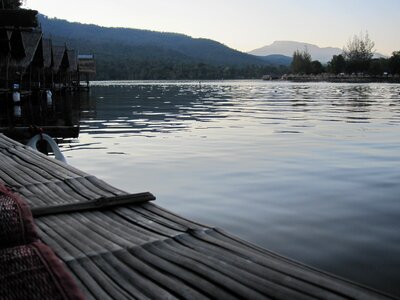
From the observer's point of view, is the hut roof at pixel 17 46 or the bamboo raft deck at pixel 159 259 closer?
the bamboo raft deck at pixel 159 259

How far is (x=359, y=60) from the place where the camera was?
163250 millimetres

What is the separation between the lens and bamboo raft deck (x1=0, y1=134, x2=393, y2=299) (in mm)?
2842

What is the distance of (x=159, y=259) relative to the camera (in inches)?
133

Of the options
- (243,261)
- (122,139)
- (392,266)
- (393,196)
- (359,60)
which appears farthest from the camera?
(359,60)

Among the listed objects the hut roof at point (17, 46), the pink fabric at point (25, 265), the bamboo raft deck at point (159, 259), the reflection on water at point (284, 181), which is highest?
the hut roof at point (17, 46)

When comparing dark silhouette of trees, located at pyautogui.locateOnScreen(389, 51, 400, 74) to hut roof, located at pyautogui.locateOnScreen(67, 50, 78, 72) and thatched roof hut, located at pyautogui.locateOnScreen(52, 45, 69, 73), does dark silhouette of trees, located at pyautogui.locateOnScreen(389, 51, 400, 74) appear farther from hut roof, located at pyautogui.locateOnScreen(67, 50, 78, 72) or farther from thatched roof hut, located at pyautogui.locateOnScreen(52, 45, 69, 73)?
thatched roof hut, located at pyautogui.locateOnScreen(52, 45, 69, 73)

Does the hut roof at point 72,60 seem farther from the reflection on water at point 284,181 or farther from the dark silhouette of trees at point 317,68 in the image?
the dark silhouette of trees at point 317,68

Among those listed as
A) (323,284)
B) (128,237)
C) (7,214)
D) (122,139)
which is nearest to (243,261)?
(323,284)

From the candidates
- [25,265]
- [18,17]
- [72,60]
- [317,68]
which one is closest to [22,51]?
[18,17]

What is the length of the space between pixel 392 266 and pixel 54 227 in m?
3.29

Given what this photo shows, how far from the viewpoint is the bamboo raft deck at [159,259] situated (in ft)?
9.32

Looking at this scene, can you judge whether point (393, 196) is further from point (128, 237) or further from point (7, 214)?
point (7, 214)

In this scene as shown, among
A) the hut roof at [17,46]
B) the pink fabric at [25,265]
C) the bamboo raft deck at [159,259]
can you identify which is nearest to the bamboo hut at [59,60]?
the hut roof at [17,46]

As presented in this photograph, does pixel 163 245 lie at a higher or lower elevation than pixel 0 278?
lower
